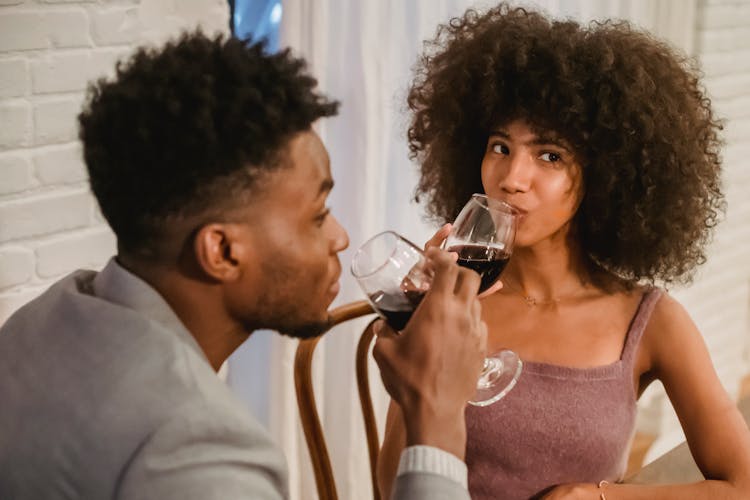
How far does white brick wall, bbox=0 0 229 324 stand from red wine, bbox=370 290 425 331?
70 centimetres

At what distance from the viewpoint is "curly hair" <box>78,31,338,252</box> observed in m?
1.04

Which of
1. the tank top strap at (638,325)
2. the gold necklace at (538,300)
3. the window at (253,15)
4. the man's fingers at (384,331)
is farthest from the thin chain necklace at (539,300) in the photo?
the window at (253,15)

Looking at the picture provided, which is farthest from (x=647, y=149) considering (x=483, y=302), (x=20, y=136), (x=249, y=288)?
(x=20, y=136)

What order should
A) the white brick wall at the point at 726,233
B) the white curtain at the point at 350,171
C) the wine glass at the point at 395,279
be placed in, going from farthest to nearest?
the white brick wall at the point at 726,233
the white curtain at the point at 350,171
the wine glass at the point at 395,279

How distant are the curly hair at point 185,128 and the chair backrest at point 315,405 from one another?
25.2 inches

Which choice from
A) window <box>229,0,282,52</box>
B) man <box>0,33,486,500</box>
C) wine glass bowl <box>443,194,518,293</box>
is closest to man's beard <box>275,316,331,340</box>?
man <box>0,33,486,500</box>

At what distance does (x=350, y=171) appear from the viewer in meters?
2.27

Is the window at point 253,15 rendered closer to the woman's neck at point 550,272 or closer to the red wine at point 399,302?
the woman's neck at point 550,272

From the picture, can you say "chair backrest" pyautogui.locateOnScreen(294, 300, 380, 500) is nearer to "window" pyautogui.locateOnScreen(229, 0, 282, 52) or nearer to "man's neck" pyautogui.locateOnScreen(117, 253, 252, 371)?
"man's neck" pyautogui.locateOnScreen(117, 253, 252, 371)

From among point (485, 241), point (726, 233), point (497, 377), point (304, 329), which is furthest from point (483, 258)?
point (726, 233)

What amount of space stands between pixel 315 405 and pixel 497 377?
34 centimetres

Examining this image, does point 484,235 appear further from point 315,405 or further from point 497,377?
point 315,405

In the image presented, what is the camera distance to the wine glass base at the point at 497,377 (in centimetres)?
155

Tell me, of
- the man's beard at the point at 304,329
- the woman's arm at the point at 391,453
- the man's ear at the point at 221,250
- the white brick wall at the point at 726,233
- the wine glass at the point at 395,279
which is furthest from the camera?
the white brick wall at the point at 726,233
